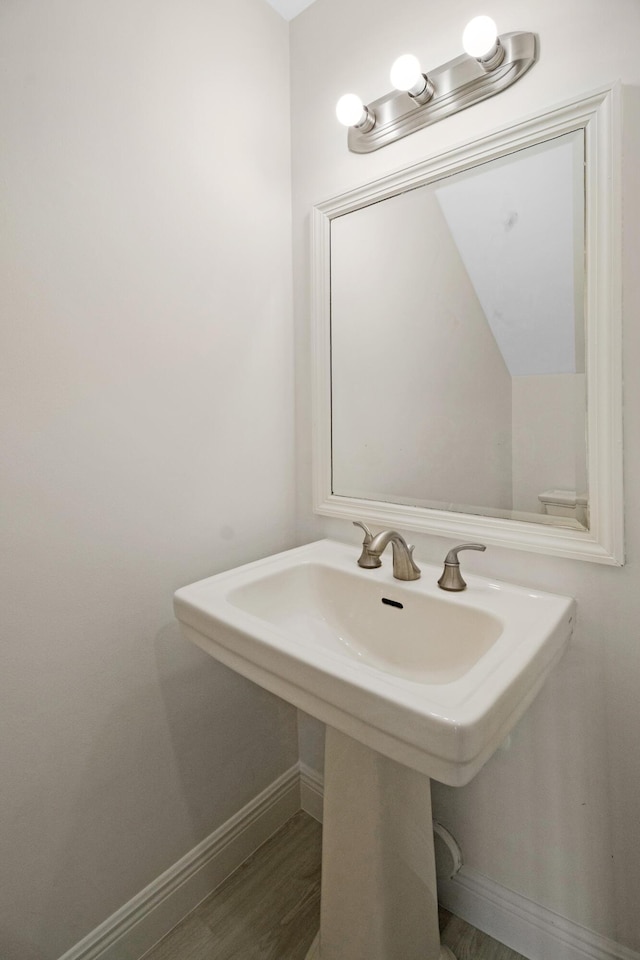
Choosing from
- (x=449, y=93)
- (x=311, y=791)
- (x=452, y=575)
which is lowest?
(x=311, y=791)

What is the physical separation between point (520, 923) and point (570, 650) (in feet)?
2.15

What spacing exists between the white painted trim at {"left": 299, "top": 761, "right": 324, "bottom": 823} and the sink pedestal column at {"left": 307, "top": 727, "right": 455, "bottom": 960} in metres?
0.46

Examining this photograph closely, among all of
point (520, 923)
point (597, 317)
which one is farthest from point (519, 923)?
point (597, 317)

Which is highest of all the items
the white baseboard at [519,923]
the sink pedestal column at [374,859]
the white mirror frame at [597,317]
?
the white mirror frame at [597,317]

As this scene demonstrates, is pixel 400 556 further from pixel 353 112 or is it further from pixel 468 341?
pixel 353 112

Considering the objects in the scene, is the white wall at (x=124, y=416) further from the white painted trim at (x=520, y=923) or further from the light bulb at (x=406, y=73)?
the white painted trim at (x=520, y=923)

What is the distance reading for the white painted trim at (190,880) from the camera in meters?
1.02

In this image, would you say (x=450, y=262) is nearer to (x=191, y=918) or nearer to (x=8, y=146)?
(x=8, y=146)

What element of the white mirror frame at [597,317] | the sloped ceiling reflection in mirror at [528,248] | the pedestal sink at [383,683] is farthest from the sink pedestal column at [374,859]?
the sloped ceiling reflection in mirror at [528,248]

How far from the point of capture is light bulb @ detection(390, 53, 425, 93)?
1003 millimetres

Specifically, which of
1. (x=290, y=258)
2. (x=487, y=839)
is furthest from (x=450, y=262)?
(x=487, y=839)

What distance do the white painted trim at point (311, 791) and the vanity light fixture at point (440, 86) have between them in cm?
176

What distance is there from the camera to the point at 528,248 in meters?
0.96

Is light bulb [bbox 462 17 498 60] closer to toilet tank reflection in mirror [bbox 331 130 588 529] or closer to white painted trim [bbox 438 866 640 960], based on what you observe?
toilet tank reflection in mirror [bbox 331 130 588 529]
